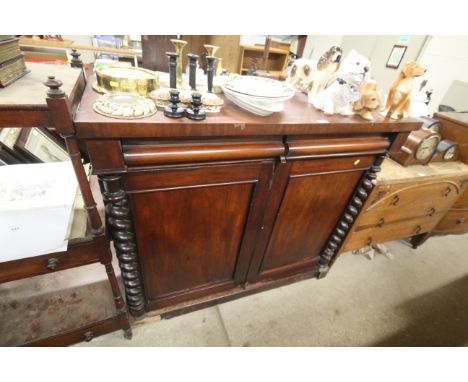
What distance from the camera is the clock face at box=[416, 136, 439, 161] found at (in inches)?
51.5

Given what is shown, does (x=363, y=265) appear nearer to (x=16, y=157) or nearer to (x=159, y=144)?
(x=159, y=144)

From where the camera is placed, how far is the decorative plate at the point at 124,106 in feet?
1.90

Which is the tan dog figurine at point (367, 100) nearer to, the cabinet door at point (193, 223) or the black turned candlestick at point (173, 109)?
the cabinet door at point (193, 223)

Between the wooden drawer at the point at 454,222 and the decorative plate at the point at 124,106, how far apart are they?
226 centimetres

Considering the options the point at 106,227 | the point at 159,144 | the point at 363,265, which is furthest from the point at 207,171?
the point at 363,265

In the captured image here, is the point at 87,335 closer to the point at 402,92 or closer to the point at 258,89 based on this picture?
the point at 258,89

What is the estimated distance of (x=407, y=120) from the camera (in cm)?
95

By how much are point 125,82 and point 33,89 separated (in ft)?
0.73

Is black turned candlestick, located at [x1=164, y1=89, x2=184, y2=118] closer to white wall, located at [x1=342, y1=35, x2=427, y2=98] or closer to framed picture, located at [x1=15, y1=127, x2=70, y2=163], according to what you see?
framed picture, located at [x1=15, y1=127, x2=70, y2=163]

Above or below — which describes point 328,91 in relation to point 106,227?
above

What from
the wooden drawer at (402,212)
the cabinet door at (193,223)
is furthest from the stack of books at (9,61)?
the wooden drawer at (402,212)

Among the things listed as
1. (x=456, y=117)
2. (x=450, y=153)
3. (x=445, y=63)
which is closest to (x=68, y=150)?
(x=450, y=153)
